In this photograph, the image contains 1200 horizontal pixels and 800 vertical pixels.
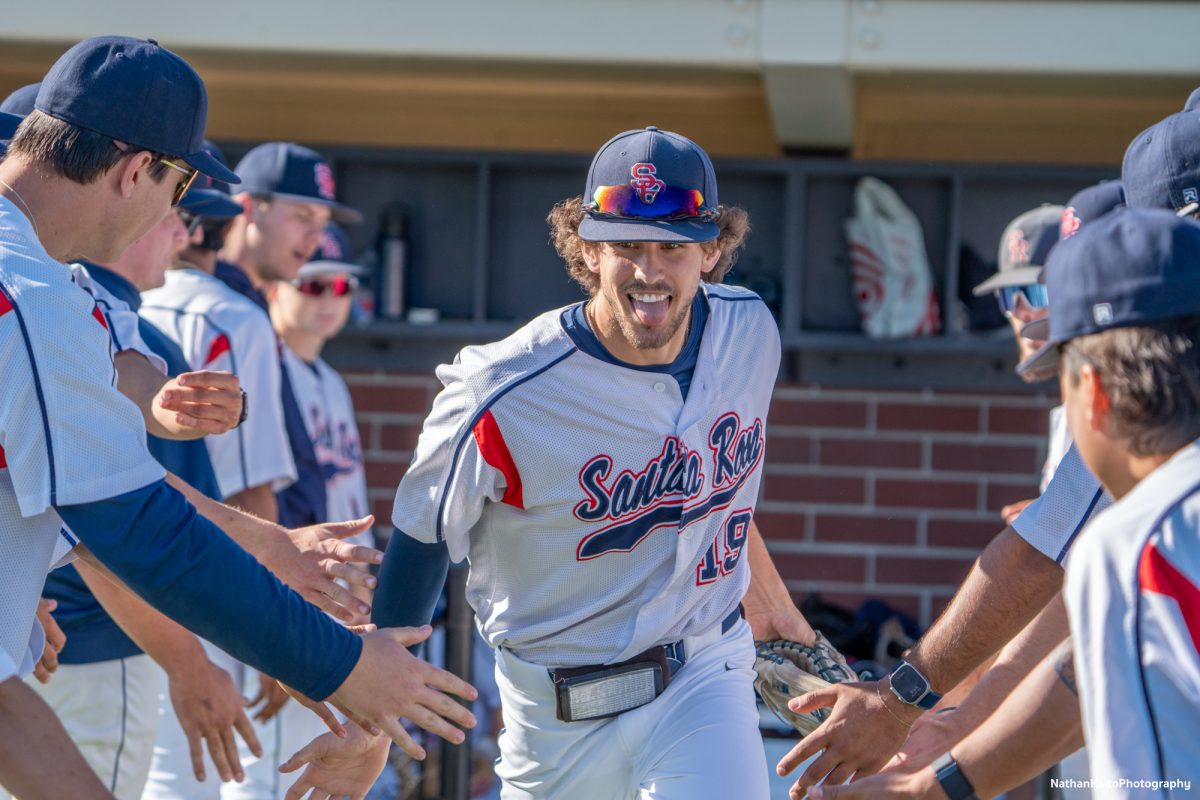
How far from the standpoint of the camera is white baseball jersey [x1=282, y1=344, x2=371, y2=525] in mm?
5246

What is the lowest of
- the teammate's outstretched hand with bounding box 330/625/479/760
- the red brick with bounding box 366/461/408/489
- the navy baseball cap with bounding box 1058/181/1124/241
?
the red brick with bounding box 366/461/408/489

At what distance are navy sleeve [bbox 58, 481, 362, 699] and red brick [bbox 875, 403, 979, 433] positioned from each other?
421cm

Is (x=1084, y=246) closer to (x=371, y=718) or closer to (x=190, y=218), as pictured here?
(x=371, y=718)

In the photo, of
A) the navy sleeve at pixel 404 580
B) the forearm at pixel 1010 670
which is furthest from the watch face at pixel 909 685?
the navy sleeve at pixel 404 580

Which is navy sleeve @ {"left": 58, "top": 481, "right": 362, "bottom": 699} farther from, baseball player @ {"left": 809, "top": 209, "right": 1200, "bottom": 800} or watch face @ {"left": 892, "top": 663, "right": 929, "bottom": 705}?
watch face @ {"left": 892, "top": 663, "right": 929, "bottom": 705}

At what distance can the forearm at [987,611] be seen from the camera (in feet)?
10.4

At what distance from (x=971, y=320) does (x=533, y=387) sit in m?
3.43

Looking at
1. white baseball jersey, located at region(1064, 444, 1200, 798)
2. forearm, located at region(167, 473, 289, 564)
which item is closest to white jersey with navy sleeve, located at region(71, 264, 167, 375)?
forearm, located at region(167, 473, 289, 564)

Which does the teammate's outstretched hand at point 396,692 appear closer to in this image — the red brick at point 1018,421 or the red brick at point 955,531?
the red brick at point 955,531

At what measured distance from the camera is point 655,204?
3.44 meters

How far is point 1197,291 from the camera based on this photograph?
1.99 metres

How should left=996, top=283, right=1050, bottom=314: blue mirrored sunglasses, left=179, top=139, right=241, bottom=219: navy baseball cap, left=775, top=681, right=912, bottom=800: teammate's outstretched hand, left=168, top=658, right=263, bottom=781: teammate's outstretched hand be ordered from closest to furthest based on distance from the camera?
left=775, top=681, right=912, bottom=800: teammate's outstretched hand < left=168, top=658, right=263, bottom=781: teammate's outstretched hand < left=179, top=139, right=241, bottom=219: navy baseball cap < left=996, top=283, right=1050, bottom=314: blue mirrored sunglasses

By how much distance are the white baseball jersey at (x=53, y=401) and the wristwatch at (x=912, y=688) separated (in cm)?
167

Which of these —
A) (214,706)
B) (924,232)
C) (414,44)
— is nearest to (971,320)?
(924,232)
